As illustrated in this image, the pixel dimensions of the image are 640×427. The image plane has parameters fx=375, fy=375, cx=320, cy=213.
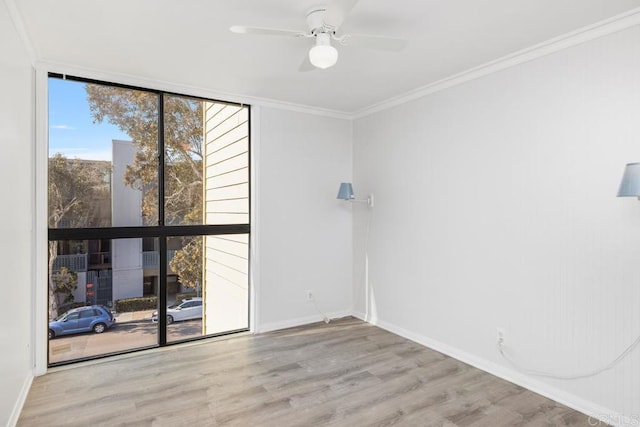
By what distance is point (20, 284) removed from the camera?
2.51 m

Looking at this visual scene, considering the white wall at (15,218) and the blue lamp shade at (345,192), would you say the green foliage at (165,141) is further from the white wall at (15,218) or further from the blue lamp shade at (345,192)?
the blue lamp shade at (345,192)

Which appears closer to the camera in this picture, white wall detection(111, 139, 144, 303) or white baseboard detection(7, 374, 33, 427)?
white baseboard detection(7, 374, 33, 427)

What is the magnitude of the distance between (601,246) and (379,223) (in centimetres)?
215

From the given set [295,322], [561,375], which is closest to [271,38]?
[295,322]

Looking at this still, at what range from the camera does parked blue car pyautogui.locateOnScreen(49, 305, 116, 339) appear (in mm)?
3145

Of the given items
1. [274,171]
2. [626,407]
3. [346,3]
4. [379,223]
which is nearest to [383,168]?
[379,223]

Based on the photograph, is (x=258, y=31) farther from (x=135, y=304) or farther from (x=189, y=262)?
(x=135, y=304)

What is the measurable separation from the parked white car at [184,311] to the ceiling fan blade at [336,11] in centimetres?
283

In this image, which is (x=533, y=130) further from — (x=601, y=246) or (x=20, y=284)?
(x=20, y=284)

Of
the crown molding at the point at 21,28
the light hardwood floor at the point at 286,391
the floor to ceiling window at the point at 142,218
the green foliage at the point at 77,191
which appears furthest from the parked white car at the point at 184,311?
the crown molding at the point at 21,28

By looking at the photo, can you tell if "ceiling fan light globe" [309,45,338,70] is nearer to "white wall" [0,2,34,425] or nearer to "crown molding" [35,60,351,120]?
"white wall" [0,2,34,425]

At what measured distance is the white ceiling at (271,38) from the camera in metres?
2.19

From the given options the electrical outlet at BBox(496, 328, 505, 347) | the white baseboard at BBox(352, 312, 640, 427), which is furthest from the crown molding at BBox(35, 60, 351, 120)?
the electrical outlet at BBox(496, 328, 505, 347)

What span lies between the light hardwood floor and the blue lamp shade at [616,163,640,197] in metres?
1.46
